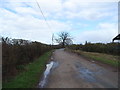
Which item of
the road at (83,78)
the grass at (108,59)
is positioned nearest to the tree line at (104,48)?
the grass at (108,59)

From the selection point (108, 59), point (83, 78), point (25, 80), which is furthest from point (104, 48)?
point (25, 80)

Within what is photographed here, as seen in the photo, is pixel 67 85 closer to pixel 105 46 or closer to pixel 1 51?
pixel 1 51

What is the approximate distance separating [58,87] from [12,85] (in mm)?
2204

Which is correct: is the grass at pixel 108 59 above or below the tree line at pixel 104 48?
below

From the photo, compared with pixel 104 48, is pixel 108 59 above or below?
below

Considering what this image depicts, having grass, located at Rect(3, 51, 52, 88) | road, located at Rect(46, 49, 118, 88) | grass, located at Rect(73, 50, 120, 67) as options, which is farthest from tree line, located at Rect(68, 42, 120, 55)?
grass, located at Rect(3, 51, 52, 88)

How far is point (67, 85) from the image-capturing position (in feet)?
36.6

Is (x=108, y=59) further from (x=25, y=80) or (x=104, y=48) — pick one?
(x=104, y=48)

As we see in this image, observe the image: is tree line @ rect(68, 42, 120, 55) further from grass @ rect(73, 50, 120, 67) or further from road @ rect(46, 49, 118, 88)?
road @ rect(46, 49, 118, 88)

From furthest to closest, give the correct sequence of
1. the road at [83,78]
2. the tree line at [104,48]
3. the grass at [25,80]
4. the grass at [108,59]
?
the tree line at [104,48] → the grass at [108,59] → the road at [83,78] → the grass at [25,80]

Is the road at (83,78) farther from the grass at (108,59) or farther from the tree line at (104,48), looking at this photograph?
the tree line at (104,48)

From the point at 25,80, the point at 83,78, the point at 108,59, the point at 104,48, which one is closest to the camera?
the point at 25,80

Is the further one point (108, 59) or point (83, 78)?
point (108, 59)

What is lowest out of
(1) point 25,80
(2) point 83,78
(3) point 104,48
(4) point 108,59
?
(2) point 83,78
